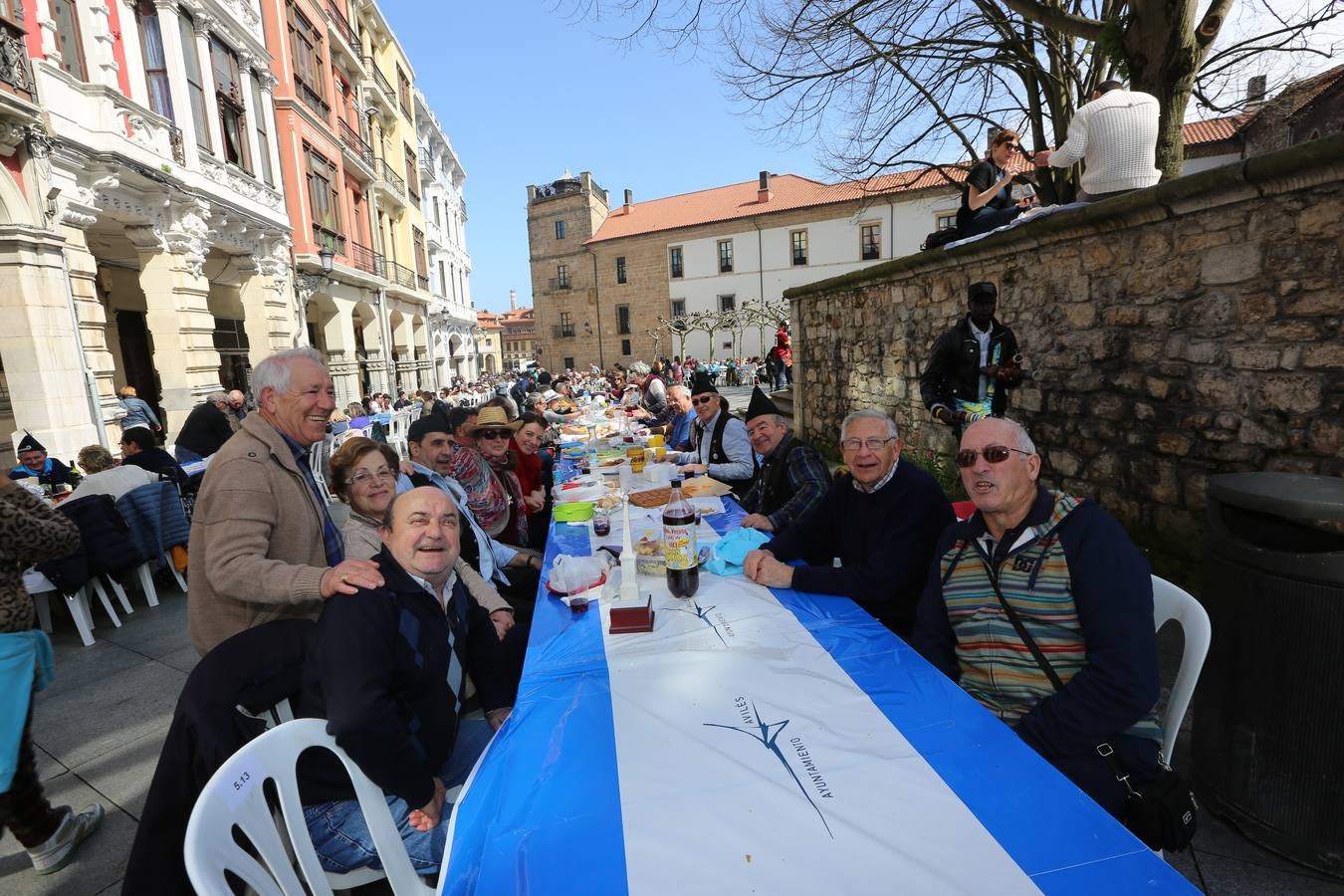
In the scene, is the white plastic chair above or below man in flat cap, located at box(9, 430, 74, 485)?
below

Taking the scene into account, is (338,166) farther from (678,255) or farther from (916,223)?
(916,223)

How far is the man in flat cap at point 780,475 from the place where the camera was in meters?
3.23

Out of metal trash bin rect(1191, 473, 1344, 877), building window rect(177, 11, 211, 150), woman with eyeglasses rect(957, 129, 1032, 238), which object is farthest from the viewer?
building window rect(177, 11, 211, 150)

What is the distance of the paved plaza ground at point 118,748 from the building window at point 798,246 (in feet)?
113

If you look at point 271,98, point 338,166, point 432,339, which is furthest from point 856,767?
point 432,339

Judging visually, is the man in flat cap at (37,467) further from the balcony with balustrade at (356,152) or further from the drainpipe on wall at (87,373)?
the balcony with balustrade at (356,152)

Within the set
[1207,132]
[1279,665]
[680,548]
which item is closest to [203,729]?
[680,548]

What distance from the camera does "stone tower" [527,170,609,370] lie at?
136ft

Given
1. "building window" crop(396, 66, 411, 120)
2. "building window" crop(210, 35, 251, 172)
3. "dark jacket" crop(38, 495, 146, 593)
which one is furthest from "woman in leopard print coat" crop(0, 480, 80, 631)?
"building window" crop(396, 66, 411, 120)

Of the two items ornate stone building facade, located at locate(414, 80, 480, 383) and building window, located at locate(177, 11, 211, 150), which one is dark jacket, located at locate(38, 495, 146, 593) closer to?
building window, located at locate(177, 11, 211, 150)

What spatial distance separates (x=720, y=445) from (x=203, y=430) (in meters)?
6.82

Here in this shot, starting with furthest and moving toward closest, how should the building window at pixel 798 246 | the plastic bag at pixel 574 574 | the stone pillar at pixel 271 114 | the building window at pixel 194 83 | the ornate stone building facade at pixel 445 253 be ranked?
the building window at pixel 798 246
the ornate stone building facade at pixel 445 253
the stone pillar at pixel 271 114
the building window at pixel 194 83
the plastic bag at pixel 574 574

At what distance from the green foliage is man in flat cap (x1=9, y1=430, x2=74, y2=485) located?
7.86 meters

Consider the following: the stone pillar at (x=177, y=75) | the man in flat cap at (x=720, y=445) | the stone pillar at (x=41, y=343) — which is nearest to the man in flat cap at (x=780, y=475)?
the man in flat cap at (x=720, y=445)
